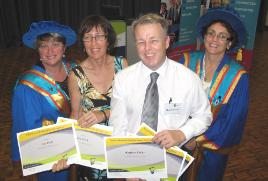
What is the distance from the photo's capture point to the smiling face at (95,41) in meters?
2.10

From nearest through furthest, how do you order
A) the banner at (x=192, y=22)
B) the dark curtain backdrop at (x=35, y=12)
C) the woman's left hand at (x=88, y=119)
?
the woman's left hand at (x=88, y=119)
the banner at (x=192, y=22)
the dark curtain backdrop at (x=35, y=12)

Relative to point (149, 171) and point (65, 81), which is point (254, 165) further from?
point (65, 81)

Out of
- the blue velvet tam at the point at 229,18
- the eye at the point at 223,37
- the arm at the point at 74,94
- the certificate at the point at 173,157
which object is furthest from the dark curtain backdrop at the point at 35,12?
the certificate at the point at 173,157

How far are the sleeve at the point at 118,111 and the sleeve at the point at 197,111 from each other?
0.38 m

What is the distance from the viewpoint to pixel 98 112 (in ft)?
6.72

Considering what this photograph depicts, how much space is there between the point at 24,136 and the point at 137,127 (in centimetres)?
71

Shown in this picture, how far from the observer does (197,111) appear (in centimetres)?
183

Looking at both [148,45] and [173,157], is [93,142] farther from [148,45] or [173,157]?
[148,45]

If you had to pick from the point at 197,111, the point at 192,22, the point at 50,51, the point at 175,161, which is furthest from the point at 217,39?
the point at 192,22

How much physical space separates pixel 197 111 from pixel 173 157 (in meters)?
0.34

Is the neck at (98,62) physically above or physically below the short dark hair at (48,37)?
below

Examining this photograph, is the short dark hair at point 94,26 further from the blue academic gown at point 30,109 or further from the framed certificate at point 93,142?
the framed certificate at point 93,142

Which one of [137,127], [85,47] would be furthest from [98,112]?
[85,47]

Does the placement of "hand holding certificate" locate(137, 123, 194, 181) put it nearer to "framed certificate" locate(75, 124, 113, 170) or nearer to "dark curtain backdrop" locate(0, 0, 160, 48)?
"framed certificate" locate(75, 124, 113, 170)
